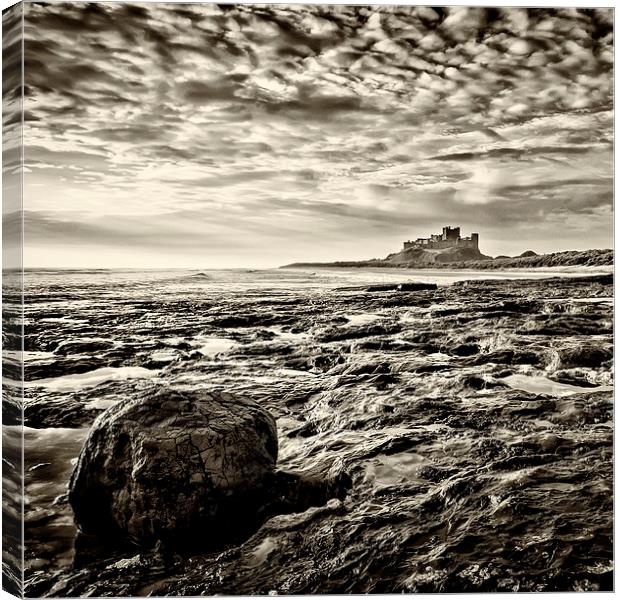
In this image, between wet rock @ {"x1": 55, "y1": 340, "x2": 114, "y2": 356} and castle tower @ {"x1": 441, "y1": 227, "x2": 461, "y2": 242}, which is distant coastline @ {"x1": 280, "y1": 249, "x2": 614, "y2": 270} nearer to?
castle tower @ {"x1": 441, "y1": 227, "x2": 461, "y2": 242}

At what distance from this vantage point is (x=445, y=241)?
10.4ft

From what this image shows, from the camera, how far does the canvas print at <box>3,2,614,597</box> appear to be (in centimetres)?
271

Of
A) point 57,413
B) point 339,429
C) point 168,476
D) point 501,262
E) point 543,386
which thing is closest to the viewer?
point 168,476

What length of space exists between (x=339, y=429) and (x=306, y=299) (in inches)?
23.1

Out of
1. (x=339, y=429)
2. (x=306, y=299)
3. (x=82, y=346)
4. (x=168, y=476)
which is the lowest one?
(x=168, y=476)

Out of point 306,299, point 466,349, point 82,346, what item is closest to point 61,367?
point 82,346

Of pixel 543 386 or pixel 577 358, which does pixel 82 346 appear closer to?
pixel 543 386

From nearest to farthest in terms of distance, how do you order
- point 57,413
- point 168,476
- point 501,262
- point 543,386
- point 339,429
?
point 168,476 < point 57,413 < point 339,429 < point 543,386 < point 501,262

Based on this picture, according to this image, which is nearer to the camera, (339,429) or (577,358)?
(339,429)

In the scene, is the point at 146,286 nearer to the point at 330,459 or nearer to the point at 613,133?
the point at 330,459

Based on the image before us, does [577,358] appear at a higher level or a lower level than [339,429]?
higher

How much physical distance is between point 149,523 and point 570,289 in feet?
6.78

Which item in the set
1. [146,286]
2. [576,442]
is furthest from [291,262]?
[576,442]

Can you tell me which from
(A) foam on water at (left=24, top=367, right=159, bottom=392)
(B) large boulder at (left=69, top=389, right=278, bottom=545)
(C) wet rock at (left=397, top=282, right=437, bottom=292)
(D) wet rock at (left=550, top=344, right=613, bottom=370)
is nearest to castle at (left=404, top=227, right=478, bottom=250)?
(C) wet rock at (left=397, top=282, right=437, bottom=292)
